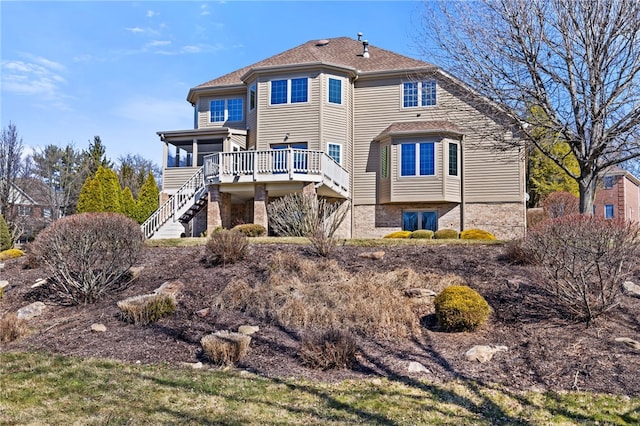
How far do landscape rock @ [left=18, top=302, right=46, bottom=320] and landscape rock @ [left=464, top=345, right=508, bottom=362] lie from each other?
729 cm

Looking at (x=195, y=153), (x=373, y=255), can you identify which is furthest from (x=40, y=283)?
(x=195, y=153)

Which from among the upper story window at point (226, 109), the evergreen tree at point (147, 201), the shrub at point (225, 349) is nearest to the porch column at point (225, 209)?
the upper story window at point (226, 109)

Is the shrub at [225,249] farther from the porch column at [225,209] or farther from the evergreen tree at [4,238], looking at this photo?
the evergreen tree at [4,238]

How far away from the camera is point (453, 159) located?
65.0 ft

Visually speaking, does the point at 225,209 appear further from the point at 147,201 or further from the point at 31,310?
the point at 31,310

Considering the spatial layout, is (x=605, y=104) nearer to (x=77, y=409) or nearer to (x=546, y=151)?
(x=546, y=151)

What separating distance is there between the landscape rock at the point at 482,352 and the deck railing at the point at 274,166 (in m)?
12.0

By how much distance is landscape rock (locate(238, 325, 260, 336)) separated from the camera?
7.26 metres

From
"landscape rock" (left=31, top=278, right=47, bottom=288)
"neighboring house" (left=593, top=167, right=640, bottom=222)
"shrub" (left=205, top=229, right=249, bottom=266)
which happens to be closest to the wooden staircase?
"landscape rock" (left=31, top=278, right=47, bottom=288)

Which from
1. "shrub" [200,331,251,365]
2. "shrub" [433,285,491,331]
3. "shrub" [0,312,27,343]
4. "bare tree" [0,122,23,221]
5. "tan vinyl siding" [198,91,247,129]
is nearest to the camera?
"shrub" [200,331,251,365]

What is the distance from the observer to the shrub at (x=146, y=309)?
25.5 feet

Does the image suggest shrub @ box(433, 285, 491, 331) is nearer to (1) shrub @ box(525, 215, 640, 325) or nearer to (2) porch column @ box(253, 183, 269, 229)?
(1) shrub @ box(525, 215, 640, 325)

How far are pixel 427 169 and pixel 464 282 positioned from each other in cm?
1127

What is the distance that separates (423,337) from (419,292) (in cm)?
140
